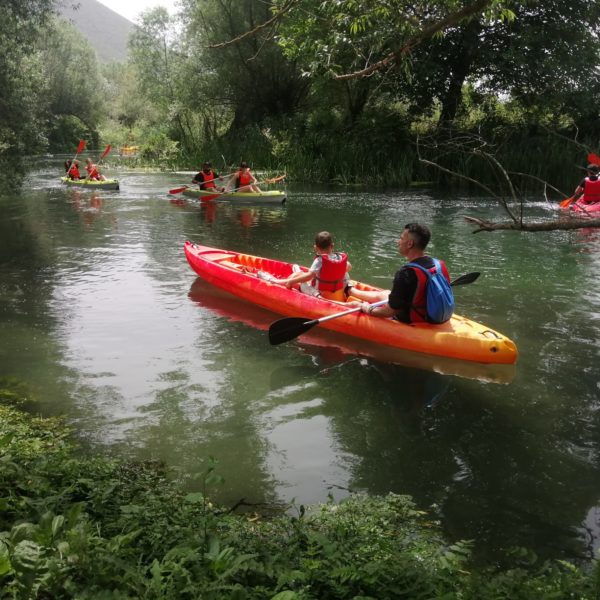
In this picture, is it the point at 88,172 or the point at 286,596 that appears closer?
the point at 286,596

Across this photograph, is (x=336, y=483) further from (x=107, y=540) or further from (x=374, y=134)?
(x=374, y=134)

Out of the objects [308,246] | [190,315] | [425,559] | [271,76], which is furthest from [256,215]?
[271,76]

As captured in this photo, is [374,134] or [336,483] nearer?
[336,483]

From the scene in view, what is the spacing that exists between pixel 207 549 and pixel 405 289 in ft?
11.6

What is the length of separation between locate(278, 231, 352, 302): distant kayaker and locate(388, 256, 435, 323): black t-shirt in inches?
37.2

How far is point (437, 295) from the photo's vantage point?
535 centimetres

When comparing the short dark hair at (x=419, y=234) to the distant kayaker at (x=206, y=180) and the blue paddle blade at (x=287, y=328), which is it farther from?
the distant kayaker at (x=206, y=180)

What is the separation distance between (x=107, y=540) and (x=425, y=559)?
4.55 feet

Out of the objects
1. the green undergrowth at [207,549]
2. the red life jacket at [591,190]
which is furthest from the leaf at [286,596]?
the red life jacket at [591,190]

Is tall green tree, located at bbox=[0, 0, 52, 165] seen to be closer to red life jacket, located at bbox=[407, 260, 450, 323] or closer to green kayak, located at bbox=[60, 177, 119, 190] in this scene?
green kayak, located at bbox=[60, 177, 119, 190]

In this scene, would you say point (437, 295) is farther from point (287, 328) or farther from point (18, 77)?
point (18, 77)

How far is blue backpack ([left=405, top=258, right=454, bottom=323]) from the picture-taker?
530 centimetres

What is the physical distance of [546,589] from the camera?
227cm

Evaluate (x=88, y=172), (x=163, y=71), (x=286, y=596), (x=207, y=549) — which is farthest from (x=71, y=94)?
(x=286, y=596)
